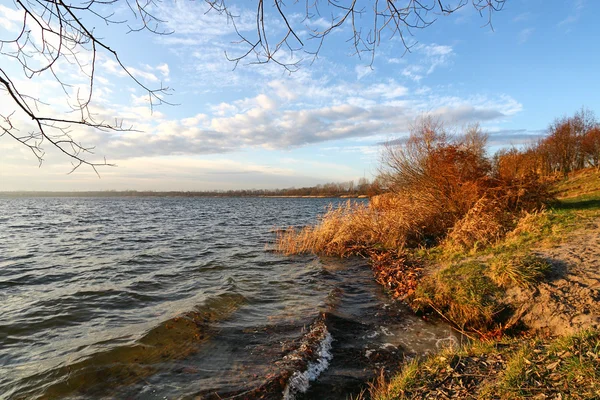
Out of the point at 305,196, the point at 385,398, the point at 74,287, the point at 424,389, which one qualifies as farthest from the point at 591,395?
the point at 305,196

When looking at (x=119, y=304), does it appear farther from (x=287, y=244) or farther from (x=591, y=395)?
(x=591, y=395)

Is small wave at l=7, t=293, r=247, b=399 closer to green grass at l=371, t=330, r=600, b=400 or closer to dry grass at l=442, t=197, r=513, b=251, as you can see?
green grass at l=371, t=330, r=600, b=400

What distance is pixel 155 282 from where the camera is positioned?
9.75m

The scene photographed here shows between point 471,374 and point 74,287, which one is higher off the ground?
point 471,374

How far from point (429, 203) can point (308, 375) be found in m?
11.5

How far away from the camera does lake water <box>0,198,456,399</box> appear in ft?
14.8

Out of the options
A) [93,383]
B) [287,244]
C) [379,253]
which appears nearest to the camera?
[93,383]

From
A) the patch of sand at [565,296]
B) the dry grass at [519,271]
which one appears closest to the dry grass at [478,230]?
the dry grass at [519,271]

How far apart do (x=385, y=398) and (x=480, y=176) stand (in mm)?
12411

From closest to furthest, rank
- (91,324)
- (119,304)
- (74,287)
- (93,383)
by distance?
(93,383), (91,324), (119,304), (74,287)

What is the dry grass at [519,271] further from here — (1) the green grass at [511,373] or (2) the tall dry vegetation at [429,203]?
(2) the tall dry vegetation at [429,203]

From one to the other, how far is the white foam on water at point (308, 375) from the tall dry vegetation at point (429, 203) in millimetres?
7856

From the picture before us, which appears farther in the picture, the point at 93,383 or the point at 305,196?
the point at 305,196

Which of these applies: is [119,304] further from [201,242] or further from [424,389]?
[201,242]
